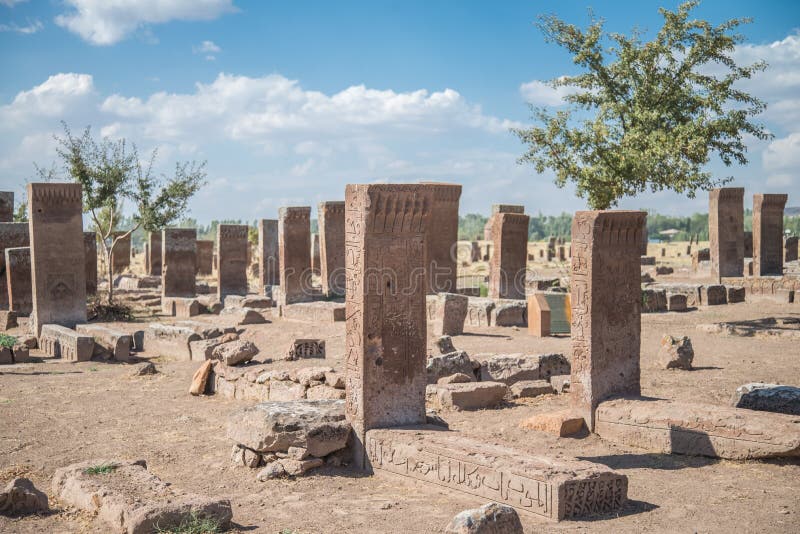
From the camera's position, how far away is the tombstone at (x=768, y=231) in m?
25.1

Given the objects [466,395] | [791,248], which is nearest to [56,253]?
[466,395]

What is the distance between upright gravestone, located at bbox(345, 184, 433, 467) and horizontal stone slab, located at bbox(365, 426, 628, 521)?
49cm

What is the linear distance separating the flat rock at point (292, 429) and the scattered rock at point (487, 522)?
8.04 feet

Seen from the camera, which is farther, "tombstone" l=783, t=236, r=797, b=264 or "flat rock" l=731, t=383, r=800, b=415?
"tombstone" l=783, t=236, r=797, b=264

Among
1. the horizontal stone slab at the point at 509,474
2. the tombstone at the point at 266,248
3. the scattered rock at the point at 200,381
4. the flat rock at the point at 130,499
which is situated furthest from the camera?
the tombstone at the point at 266,248

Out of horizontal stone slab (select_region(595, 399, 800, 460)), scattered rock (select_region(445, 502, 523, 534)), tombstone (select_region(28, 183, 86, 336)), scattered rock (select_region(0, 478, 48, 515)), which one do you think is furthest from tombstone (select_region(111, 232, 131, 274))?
scattered rock (select_region(445, 502, 523, 534))

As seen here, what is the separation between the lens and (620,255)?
29.2 ft

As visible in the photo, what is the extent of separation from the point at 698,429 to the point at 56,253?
13.8 metres

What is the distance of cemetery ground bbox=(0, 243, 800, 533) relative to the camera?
601 centimetres

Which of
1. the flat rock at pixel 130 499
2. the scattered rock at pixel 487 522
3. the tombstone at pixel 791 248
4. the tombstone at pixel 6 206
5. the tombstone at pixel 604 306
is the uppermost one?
Answer: the tombstone at pixel 6 206

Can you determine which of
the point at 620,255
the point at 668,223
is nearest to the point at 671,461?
the point at 620,255

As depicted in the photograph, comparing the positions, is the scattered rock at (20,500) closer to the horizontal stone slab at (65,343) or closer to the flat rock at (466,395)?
the flat rock at (466,395)

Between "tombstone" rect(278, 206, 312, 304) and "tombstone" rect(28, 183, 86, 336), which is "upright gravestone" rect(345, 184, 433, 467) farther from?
"tombstone" rect(278, 206, 312, 304)

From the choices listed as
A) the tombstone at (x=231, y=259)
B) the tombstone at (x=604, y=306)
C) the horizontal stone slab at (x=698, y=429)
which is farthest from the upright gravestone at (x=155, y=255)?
the horizontal stone slab at (x=698, y=429)
